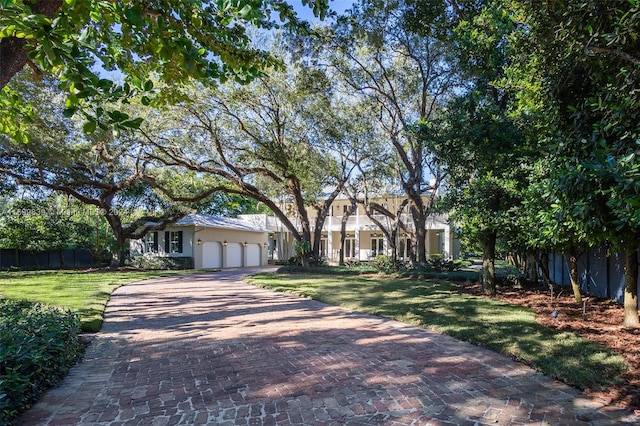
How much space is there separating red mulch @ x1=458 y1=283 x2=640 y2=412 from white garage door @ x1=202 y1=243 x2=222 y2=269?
18799mm

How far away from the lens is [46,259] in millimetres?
25531

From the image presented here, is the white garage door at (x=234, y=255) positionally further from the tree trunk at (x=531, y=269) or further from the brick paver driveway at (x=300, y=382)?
the brick paver driveway at (x=300, y=382)

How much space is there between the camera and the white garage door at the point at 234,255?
29641 millimetres

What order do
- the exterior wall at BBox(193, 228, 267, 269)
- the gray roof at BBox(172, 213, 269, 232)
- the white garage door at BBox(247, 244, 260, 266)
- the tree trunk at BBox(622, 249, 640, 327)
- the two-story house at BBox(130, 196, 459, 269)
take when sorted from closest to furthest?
the tree trunk at BBox(622, 249, 640, 327) → the gray roof at BBox(172, 213, 269, 232) → the exterior wall at BBox(193, 228, 267, 269) → the two-story house at BBox(130, 196, 459, 269) → the white garage door at BBox(247, 244, 260, 266)

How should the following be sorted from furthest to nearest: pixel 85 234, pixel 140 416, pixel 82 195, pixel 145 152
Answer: pixel 85 234 → pixel 82 195 → pixel 145 152 → pixel 140 416

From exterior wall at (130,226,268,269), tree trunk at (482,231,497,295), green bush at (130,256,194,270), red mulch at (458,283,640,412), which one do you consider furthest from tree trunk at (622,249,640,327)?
green bush at (130,256,194,270)

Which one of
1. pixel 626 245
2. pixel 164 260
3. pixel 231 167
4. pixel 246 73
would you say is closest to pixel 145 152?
pixel 231 167

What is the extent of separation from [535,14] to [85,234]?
27143 mm

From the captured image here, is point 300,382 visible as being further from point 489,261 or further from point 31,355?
point 489,261

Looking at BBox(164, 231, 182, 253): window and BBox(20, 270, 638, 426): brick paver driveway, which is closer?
BBox(20, 270, 638, 426): brick paver driveway

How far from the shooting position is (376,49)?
1412 centimetres

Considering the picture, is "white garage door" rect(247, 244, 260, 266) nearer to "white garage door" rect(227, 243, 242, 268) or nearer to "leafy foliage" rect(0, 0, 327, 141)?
"white garage door" rect(227, 243, 242, 268)

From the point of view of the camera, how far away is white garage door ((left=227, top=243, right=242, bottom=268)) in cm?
2964

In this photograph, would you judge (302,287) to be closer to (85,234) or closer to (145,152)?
(145,152)
